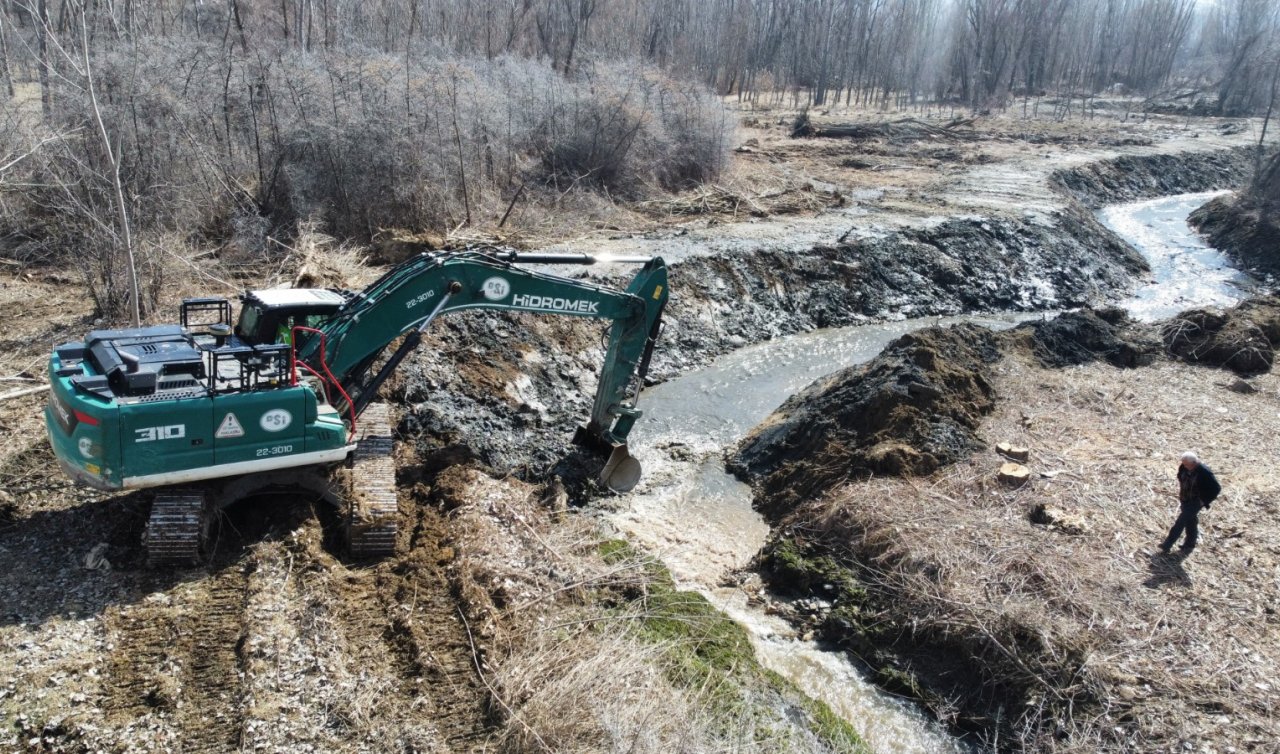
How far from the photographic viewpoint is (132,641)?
706 centimetres

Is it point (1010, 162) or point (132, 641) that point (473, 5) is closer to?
point (1010, 162)

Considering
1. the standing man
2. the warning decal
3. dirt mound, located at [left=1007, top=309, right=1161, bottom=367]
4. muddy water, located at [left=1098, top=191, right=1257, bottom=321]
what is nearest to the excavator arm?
the warning decal

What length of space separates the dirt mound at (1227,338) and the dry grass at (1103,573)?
3389mm

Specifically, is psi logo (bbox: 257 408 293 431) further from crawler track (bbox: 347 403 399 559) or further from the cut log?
the cut log

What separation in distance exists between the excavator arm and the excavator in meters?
0.02

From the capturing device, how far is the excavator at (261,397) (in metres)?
7.44

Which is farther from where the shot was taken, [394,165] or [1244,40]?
[1244,40]

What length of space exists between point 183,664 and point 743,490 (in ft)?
24.4

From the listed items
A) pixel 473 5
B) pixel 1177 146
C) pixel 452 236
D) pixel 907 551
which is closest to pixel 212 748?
pixel 907 551

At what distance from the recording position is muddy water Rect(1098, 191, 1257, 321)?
905 inches

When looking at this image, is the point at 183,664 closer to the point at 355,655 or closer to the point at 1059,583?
the point at 355,655

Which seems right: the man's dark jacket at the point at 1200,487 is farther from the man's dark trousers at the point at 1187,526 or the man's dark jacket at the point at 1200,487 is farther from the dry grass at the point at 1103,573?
the dry grass at the point at 1103,573

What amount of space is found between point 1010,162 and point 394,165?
1024 inches

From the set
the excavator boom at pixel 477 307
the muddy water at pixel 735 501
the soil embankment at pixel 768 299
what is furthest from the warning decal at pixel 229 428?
the muddy water at pixel 735 501
